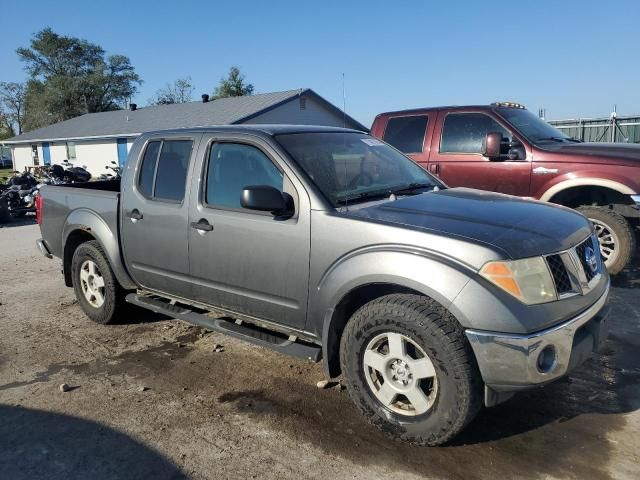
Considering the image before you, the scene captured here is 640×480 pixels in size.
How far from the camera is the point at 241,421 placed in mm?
3516

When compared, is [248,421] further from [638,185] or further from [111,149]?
[111,149]

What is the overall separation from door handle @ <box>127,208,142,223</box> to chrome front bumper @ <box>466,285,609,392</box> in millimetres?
3026

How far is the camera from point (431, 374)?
118 inches

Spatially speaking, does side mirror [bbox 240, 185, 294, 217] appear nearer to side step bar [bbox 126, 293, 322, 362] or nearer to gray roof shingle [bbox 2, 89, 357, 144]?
side step bar [bbox 126, 293, 322, 362]

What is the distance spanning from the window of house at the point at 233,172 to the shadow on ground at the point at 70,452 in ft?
5.74

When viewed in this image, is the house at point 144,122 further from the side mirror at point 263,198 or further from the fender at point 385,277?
the fender at point 385,277

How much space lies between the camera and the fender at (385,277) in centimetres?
286

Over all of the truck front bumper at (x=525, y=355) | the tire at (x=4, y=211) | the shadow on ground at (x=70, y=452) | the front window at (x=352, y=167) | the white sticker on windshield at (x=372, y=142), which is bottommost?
the shadow on ground at (x=70, y=452)

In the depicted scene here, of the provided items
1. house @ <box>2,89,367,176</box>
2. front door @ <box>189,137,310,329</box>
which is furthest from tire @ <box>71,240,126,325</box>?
house @ <box>2,89,367,176</box>

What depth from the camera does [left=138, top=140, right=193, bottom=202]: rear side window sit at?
439 cm

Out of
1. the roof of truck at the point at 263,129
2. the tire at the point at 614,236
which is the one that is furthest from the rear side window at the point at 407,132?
the roof of truck at the point at 263,129

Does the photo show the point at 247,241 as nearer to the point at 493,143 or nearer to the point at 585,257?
the point at 585,257

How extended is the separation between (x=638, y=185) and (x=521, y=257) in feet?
13.4

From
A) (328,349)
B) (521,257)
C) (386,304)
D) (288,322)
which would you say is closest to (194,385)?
(288,322)
